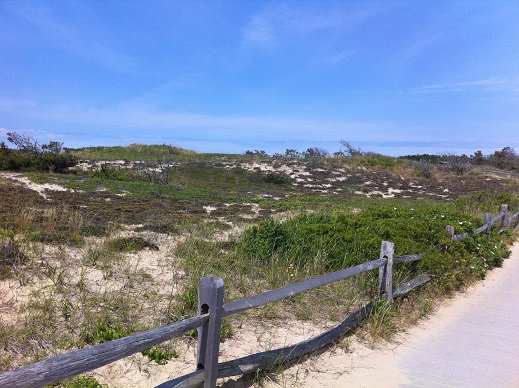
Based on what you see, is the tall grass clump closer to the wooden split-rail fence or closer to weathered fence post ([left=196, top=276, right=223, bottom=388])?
the wooden split-rail fence

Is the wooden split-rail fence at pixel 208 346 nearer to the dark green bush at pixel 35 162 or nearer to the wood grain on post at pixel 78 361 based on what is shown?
the wood grain on post at pixel 78 361

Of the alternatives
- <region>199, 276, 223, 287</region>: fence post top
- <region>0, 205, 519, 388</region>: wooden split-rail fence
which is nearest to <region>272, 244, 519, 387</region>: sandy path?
<region>0, 205, 519, 388</region>: wooden split-rail fence

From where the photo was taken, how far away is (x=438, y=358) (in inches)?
201

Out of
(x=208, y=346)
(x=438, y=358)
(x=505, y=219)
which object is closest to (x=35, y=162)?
(x=505, y=219)

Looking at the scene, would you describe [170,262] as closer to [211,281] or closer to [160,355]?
[160,355]

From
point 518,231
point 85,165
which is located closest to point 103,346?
point 518,231

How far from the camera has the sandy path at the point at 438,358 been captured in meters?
4.49

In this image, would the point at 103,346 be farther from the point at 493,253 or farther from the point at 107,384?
the point at 493,253

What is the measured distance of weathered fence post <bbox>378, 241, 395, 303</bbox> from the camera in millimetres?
5984

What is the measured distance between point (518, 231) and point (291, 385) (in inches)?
556

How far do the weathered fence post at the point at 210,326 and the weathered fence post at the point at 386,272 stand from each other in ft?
10.8

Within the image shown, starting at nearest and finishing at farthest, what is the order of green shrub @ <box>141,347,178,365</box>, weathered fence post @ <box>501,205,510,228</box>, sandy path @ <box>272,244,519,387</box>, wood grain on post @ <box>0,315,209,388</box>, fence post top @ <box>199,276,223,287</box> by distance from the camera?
wood grain on post @ <box>0,315,209,388</box> < fence post top @ <box>199,276,223,287</box> < green shrub @ <box>141,347,178,365</box> < sandy path @ <box>272,244,519,387</box> < weathered fence post @ <box>501,205,510,228</box>

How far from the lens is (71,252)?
7.57 meters

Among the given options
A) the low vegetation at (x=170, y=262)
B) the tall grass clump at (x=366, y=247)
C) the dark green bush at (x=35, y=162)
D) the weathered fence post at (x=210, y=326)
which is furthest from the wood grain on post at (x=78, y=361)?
the dark green bush at (x=35, y=162)
